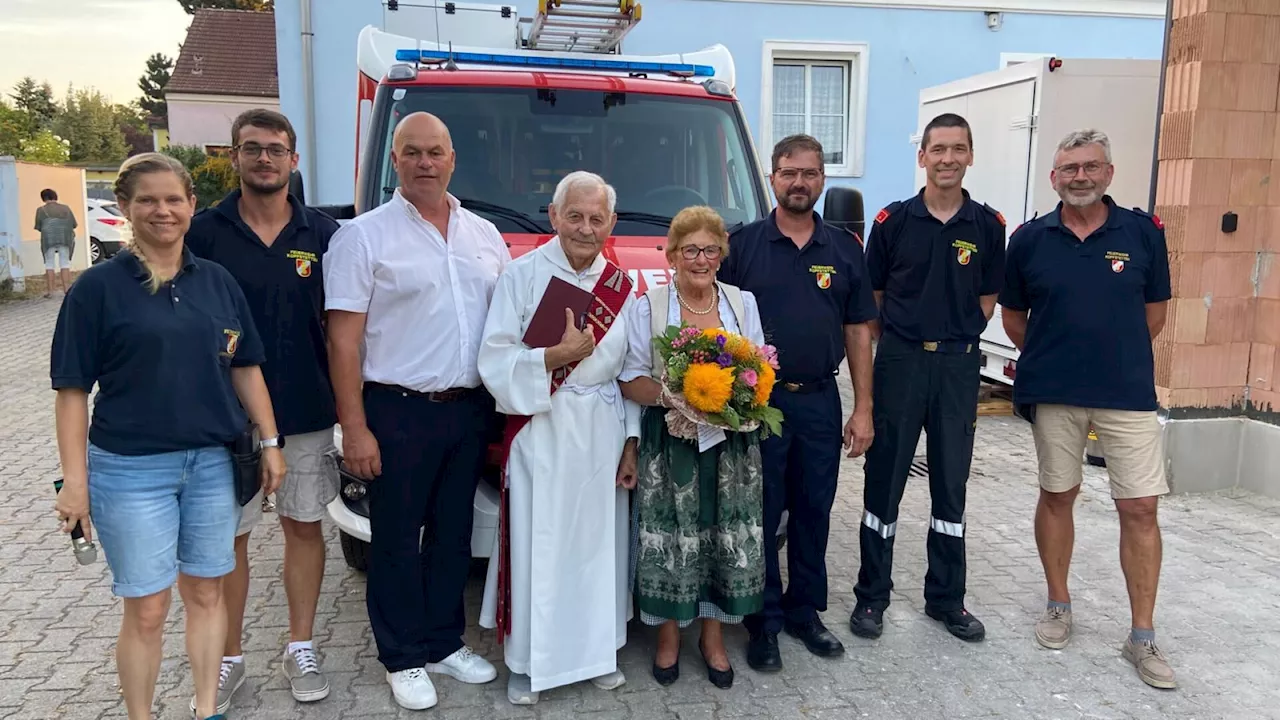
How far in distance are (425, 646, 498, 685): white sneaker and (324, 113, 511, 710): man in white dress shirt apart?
0.46 feet

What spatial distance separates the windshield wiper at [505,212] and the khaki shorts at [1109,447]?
2.39 m

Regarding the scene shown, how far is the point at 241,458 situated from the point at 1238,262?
606 cm

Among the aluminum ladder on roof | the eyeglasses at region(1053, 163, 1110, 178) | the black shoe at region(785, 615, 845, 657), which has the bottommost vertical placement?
the black shoe at region(785, 615, 845, 657)

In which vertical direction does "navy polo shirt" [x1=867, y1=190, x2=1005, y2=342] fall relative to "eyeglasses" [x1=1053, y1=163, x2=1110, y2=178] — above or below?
below

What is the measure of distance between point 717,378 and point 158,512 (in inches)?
72.1

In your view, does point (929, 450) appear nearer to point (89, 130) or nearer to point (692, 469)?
point (692, 469)

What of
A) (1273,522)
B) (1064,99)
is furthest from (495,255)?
(1064,99)

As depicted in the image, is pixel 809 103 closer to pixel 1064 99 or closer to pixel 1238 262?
pixel 1064 99

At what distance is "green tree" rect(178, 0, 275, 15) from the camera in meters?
39.5

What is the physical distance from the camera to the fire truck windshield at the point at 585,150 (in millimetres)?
4383

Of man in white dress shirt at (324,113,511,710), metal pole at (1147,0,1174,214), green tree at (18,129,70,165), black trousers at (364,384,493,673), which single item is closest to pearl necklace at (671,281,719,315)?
man in white dress shirt at (324,113,511,710)

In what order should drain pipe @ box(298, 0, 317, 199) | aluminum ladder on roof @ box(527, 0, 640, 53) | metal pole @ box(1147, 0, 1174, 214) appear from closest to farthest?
aluminum ladder on roof @ box(527, 0, 640, 53) < metal pole @ box(1147, 0, 1174, 214) < drain pipe @ box(298, 0, 317, 199)

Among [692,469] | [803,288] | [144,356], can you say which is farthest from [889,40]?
A: [144,356]

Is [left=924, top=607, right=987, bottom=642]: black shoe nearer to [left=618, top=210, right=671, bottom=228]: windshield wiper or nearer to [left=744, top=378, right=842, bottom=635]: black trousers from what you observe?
[left=744, top=378, right=842, bottom=635]: black trousers
